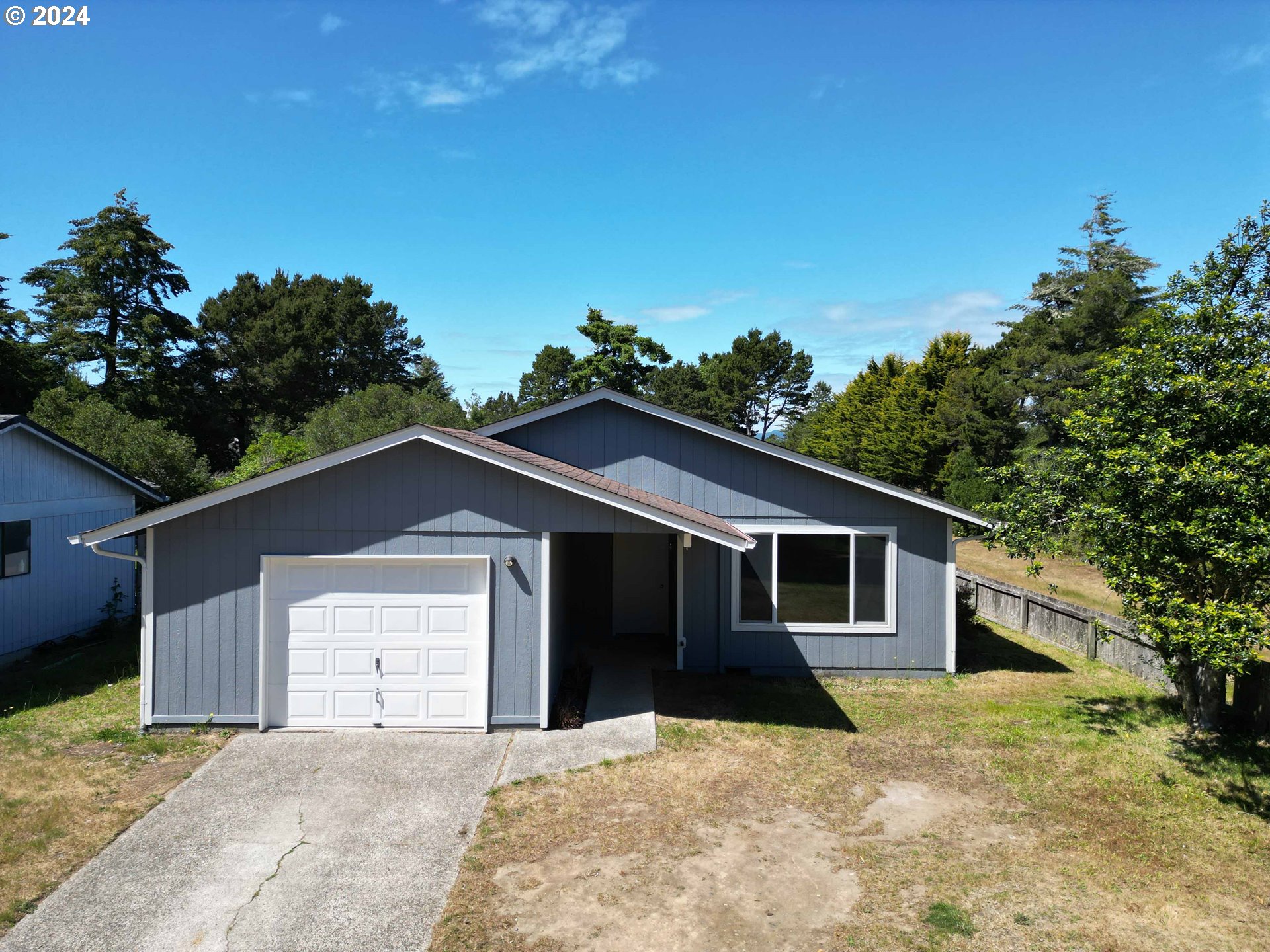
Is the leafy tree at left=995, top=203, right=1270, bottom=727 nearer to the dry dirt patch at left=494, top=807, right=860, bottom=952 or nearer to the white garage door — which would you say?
the dry dirt patch at left=494, top=807, right=860, bottom=952

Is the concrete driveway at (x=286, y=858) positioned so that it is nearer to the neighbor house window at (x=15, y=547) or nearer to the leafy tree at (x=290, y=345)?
the neighbor house window at (x=15, y=547)

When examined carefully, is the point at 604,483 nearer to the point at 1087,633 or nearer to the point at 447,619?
the point at 447,619

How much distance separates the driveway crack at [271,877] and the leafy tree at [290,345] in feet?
120

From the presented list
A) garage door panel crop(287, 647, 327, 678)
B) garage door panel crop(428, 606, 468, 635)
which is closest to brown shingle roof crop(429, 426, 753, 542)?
garage door panel crop(428, 606, 468, 635)

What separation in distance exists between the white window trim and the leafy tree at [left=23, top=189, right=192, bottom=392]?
31381 mm

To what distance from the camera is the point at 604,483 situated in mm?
10164

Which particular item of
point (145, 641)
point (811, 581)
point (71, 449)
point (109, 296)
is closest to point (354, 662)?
point (145, 641)

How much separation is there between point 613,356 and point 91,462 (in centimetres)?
3649

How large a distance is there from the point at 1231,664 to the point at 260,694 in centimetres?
989

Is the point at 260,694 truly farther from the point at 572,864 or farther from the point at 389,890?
the point at 572,864

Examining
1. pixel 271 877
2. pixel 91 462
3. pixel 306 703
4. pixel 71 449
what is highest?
pixel 71 449

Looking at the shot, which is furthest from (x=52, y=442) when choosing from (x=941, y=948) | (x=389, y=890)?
(x=941, y=948)

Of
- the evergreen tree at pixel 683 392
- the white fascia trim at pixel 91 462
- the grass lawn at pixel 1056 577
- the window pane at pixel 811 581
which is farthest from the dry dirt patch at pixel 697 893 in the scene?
the evergreen tree at pixel 683 392

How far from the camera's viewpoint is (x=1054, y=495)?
332 inches
